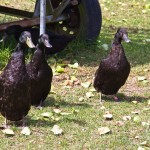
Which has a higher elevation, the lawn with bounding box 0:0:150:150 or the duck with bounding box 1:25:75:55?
the duck with bounding box 1:25:75:55

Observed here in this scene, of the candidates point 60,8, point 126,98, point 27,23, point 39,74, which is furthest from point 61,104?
point 60,8

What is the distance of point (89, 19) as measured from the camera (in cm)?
760

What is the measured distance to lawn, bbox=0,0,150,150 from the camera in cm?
457

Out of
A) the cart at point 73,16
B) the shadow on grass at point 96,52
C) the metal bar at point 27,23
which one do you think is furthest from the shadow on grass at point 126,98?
the cart at point 73,16

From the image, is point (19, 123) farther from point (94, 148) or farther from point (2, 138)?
point (94, 148)

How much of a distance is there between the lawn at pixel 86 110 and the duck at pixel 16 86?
8.3 inches

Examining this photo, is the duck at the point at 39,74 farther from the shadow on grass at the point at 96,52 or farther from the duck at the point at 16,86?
the shadow on grass at the point at 96,52

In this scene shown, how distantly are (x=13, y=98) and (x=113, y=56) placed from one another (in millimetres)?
1395

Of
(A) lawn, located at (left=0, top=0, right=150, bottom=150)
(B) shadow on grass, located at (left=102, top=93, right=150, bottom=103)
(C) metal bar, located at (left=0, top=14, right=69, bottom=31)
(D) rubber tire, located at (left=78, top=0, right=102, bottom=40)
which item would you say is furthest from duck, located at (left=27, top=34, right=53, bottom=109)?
(D) rubber tire, located at (left=78, top=0, right=102, bottom=40)

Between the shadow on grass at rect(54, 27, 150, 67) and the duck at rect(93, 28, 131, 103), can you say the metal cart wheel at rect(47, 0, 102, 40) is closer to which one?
the shadow on grass at rect(54, 27, 150, 67)

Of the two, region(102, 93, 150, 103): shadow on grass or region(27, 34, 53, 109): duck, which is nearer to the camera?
region(27, 34, 53, 109): duck

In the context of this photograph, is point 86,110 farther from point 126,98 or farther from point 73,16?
point 73,16

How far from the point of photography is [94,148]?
4.48 metres

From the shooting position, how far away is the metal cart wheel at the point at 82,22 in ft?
24.8
